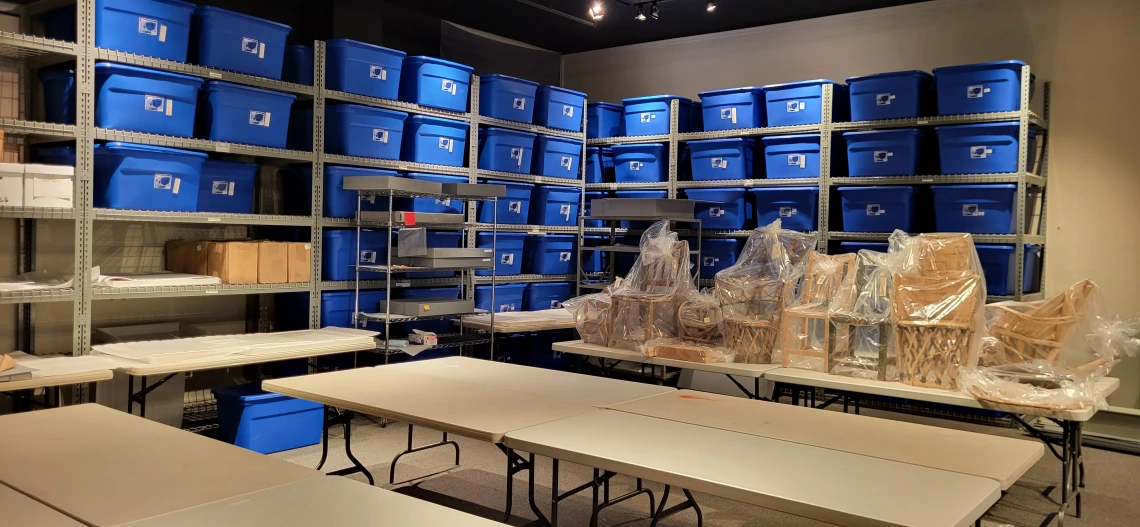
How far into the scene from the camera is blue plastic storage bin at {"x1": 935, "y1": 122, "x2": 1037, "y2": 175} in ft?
17.1

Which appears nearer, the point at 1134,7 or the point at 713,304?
the point at 713,304

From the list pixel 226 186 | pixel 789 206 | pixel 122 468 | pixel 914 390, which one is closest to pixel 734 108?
pixel 789 206

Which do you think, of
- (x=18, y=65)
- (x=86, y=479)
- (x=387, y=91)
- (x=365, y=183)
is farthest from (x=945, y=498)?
(x=18, y=65)

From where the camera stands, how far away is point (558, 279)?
6.86 metres

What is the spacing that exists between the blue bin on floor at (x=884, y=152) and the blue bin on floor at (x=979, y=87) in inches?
11.2

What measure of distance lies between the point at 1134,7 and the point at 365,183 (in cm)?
525

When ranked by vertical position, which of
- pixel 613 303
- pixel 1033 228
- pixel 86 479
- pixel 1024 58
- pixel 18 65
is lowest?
pixel 86 479

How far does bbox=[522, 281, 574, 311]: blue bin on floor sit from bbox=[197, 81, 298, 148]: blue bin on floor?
2.44m

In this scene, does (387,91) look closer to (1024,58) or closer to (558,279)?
(558,279)

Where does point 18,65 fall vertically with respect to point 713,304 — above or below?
above

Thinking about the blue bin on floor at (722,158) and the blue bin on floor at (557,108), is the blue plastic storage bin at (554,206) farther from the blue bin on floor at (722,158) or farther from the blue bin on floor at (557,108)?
the blue bin on floor at (722,158)

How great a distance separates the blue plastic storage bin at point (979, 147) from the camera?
5.23 metres

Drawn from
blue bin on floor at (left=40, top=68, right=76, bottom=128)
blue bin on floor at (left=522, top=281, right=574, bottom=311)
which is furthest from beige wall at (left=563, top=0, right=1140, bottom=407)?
blue bin on floor at (left=40, top=68, right=76, bottom=128)

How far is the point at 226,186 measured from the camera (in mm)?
4766
